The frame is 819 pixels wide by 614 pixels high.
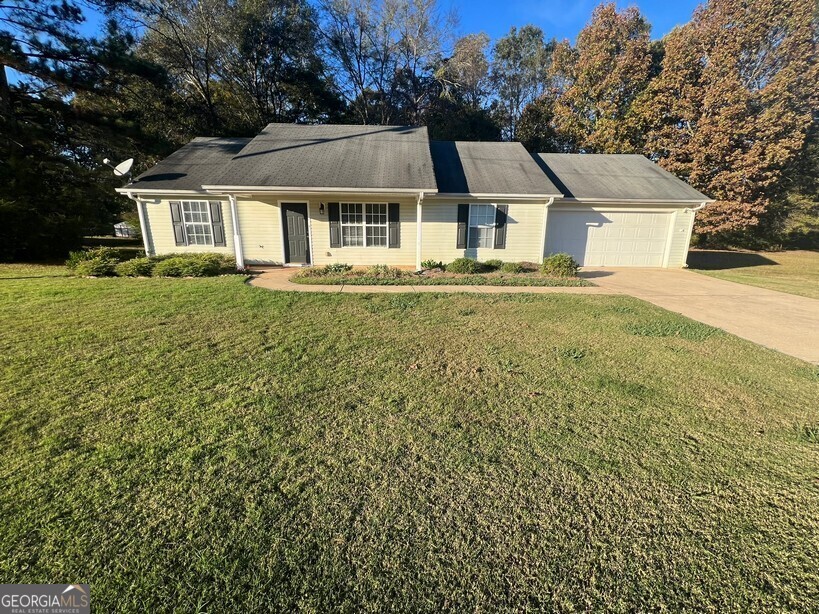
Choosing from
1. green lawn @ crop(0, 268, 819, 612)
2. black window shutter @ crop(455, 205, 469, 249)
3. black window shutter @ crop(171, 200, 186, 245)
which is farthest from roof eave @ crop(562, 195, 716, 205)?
black window shutter @ crop(171, 200, 186, 245)

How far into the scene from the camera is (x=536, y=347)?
5145 millimetres

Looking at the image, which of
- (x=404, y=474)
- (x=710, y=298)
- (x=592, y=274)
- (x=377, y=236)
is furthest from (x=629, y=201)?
(x=404, y=474)

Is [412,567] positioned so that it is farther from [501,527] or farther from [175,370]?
[175,370]

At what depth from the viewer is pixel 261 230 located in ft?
40.0

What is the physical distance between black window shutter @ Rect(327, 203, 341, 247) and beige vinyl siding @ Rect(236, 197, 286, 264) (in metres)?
1.16

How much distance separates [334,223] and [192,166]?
19.7ft

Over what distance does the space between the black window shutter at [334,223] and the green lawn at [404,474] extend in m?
7.46

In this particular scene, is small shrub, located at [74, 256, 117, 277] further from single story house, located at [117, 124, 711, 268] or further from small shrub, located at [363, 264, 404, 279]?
small shrub, located at [363, 264, 404, 279]

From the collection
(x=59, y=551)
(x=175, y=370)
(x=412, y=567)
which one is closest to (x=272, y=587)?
(x=412, y=567)

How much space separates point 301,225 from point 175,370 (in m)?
8.78

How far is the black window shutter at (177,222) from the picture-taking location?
1213 cm

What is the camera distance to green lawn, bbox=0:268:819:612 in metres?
1.84

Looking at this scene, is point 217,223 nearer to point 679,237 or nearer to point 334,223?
point 334,223

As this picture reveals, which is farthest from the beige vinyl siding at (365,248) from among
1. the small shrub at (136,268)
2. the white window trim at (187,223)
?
the small shrub at (136,268)
